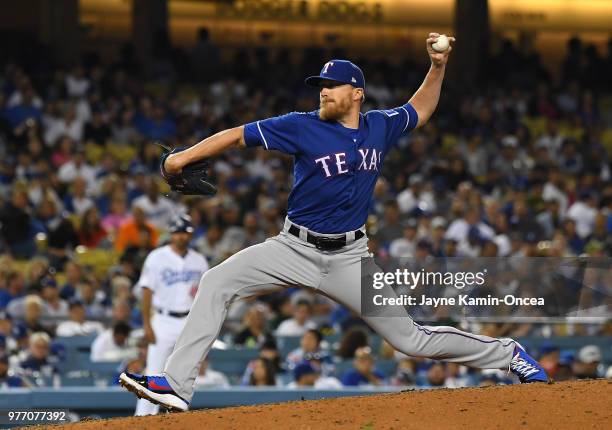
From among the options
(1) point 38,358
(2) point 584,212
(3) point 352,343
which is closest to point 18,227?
(1) point 38,358

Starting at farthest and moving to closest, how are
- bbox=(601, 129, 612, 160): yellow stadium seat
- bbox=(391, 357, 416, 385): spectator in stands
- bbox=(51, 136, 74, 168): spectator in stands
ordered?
→ bbox=(601, 129, 612, 160): yellow stadium seat < bbox=(51, 136, 74, 168): spectator in stands < bbox=(391, 357, 416, 385): spectator in stands

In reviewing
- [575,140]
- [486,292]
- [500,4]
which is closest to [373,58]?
[500,4]

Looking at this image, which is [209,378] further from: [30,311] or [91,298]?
[91,298]

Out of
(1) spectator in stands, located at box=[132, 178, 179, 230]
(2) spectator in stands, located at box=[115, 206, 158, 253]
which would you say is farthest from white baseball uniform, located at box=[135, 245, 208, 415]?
(1) spectator in stands, located at box=[132, 178, 179, 230]

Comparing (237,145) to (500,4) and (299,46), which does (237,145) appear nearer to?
(299,46)

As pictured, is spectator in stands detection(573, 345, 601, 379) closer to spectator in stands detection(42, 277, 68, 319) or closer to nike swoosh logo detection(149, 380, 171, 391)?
spectator in stands detection(42, 277, 68, 319)

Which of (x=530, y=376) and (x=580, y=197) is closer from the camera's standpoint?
(x=530, y=376)
